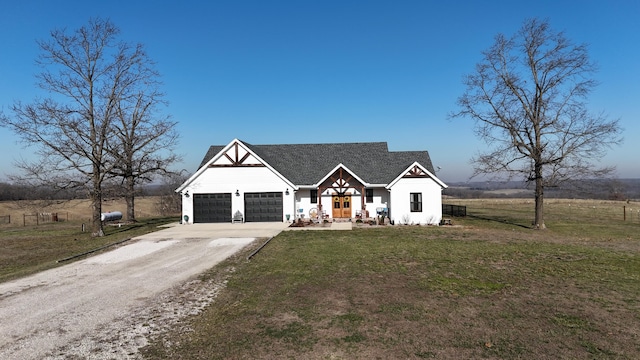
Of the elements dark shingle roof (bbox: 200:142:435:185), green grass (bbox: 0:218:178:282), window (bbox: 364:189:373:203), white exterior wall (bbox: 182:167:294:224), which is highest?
dark shingle roof (bbox: 200:142:435:185)

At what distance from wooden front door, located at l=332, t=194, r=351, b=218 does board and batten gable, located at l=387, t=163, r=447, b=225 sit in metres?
3.58

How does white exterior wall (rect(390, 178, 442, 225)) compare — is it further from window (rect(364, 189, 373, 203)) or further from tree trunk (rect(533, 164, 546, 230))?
tree trunk (rect(533, 164, 546, 230))

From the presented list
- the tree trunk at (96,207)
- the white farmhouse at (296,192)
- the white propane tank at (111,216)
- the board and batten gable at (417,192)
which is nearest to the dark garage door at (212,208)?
the white farmhouse at (296,192)

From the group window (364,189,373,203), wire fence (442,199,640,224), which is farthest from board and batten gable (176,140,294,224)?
wire fence (442,199,640,224)

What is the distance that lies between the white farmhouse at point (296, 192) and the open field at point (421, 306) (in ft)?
33.6

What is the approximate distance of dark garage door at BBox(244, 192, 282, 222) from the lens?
26516 millimetres

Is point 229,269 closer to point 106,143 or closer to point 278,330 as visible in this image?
point 278,330

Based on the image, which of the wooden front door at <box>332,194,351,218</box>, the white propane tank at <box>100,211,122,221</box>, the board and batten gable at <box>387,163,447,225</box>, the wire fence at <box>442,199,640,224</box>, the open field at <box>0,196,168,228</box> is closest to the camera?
the open field at <box>0,196,168,228</box>

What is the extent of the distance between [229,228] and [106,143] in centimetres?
960

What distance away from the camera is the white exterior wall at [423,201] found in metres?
25.2

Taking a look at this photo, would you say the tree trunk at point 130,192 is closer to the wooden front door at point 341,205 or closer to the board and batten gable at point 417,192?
the wooden front door at point 341,205

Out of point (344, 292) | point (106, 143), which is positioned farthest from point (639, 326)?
point (106, 143)

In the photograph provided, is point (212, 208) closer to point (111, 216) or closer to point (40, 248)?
point (111, 216)

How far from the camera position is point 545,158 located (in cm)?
2298
